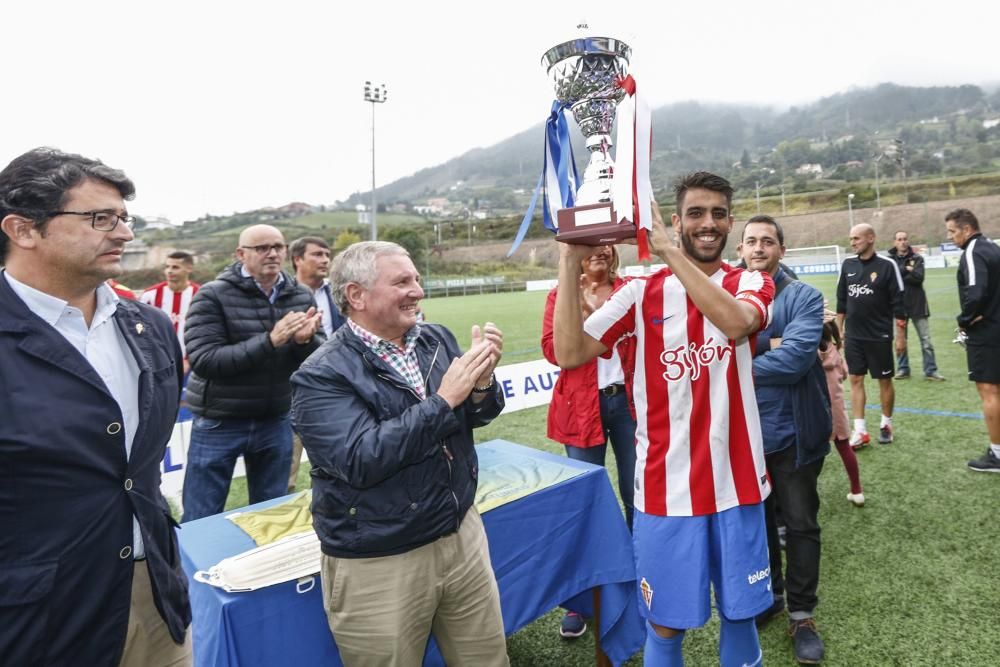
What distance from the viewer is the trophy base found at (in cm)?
169

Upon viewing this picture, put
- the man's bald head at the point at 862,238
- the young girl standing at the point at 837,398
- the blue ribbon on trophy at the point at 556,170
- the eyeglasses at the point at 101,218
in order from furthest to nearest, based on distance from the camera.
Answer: the man's bald head at the point at 862,238, the young girl standing at the point at 837,398, the blue ribbon on trophy at the point at 556,170, the eyeglasses at the point at 101,218

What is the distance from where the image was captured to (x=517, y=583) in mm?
2342

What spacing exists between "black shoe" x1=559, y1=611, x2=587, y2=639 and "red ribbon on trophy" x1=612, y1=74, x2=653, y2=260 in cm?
193

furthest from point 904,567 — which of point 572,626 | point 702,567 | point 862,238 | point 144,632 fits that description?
point 144,632

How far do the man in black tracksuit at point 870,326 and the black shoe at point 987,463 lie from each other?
78 cm

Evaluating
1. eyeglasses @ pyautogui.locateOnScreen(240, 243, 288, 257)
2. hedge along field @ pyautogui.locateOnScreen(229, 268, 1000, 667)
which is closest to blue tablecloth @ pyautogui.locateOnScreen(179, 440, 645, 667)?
hedge along field @ pyautogui.locateOnScreen(229, 268, 1000, 667)

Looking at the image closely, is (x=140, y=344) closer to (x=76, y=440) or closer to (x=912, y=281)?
(x=76, y=440)

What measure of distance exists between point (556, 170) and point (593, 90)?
0.36m

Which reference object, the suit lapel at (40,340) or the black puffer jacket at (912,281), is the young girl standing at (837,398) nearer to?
the suit lapel at (40,340)

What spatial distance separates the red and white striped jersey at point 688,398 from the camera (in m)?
1.86

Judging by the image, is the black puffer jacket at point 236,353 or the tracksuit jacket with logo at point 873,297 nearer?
the black puffer jacket at point 236,353

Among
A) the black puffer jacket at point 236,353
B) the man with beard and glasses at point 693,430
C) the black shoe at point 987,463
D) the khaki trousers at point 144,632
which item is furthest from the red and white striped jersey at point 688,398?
the black shoe at point 987,463

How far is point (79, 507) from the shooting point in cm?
133

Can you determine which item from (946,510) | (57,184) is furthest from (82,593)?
(946,510)
